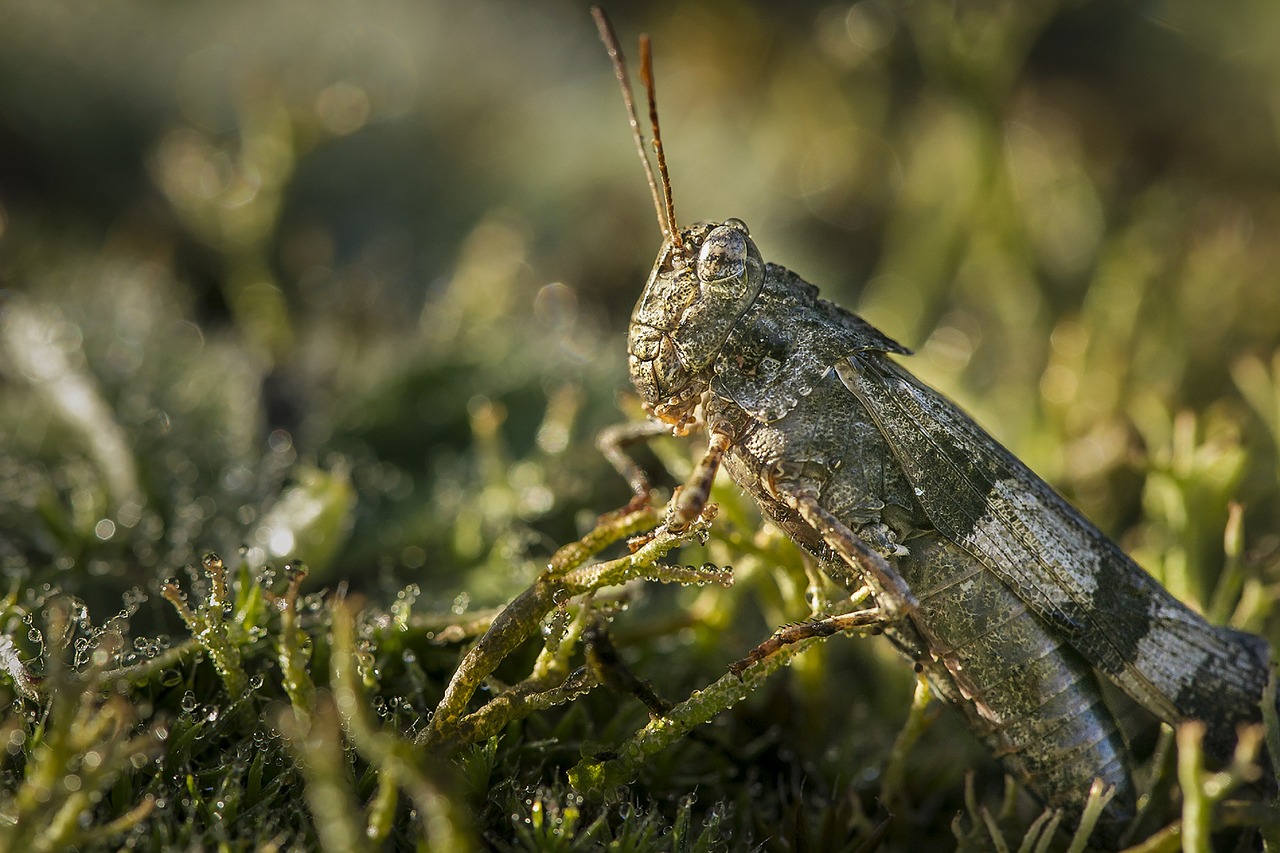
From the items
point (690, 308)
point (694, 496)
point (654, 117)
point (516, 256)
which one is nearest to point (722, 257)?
point (690, 308)

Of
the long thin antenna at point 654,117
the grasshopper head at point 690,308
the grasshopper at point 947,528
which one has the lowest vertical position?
the grasshopper at point 947,528

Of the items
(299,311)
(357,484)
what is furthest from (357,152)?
(357,484)

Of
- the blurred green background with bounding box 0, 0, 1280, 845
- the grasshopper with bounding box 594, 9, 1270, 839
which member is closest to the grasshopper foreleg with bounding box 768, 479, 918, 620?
the grasshopper with bounding box 594, 9, 1270, 839

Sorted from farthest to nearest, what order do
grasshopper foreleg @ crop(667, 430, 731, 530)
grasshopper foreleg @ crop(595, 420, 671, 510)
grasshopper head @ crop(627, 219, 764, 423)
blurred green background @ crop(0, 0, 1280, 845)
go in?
blurred green background @ crop(0, 0, 1280, 845)
grasshopper foreleg @ crop(595, 420, 671, 510)
grasshopper head @ crop(627, 219, 764, 423)
grasshopper foreleg @ crop(667, 430, 731, 530)

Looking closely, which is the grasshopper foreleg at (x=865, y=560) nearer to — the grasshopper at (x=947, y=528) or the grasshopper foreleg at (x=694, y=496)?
the grasshopper at (x=947, y=528)

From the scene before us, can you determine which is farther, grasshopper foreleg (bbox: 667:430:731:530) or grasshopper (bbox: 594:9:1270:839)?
grasshopper (bbox: 594:9:1270:839)

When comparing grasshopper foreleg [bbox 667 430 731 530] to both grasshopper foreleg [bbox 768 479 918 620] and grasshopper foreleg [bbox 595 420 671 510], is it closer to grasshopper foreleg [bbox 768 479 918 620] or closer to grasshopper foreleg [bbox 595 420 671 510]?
grasshopper foreleg [bbox 768 479 918 620]

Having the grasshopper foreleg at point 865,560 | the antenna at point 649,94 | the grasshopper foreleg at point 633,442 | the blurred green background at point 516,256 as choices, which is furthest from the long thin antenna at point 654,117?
the blurred green background at point 516,256

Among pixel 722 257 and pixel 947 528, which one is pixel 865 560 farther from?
pixel 722 257
